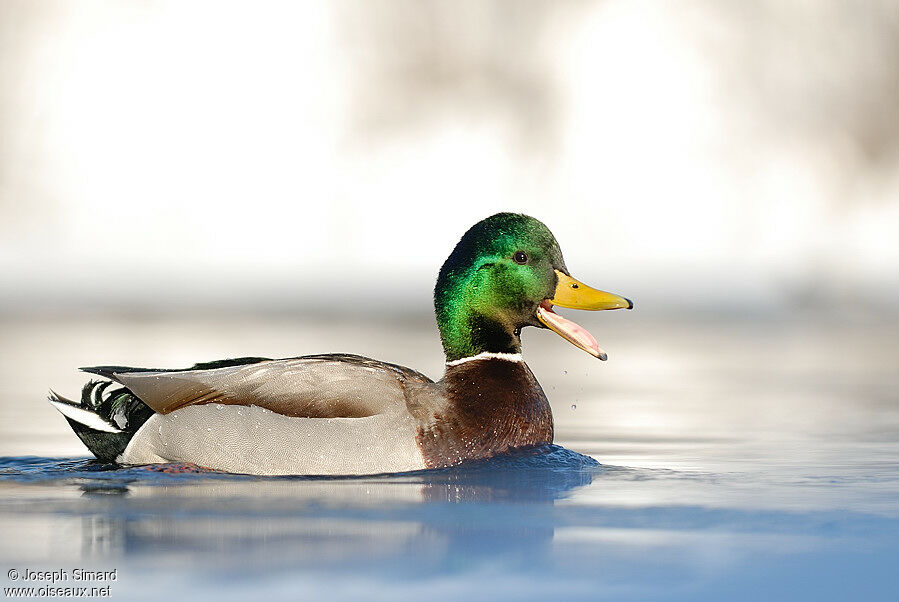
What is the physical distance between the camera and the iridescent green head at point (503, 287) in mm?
7879

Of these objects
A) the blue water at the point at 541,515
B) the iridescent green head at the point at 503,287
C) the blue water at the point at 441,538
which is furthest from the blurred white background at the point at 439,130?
the blue water at the point at 441,538

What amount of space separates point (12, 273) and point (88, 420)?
30.0m

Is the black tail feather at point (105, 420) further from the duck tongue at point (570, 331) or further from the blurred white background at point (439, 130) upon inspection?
the blurred white background at point (439, 130)

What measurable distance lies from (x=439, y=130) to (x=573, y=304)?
4169 centimetres

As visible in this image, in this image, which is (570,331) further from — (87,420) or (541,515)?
(87,420)

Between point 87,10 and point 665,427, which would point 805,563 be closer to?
point 665,427

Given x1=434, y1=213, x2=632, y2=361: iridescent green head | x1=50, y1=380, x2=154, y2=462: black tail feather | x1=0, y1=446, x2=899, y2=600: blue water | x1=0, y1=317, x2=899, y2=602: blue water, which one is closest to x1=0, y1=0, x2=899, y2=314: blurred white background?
x1=0, y1=317, x2=899, y2=602: blue water

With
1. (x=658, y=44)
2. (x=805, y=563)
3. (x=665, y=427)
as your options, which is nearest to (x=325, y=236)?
(x=658, y=44)

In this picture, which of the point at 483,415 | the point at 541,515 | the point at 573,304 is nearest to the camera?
the point at 541,515

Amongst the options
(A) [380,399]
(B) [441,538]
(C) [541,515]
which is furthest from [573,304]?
(B) [441,538]

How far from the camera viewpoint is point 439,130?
49156 millimetres

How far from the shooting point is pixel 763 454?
26.4 feet

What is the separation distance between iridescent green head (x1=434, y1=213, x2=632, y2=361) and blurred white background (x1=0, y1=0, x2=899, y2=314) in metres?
33.1

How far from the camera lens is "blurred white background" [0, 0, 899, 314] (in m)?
45.0
